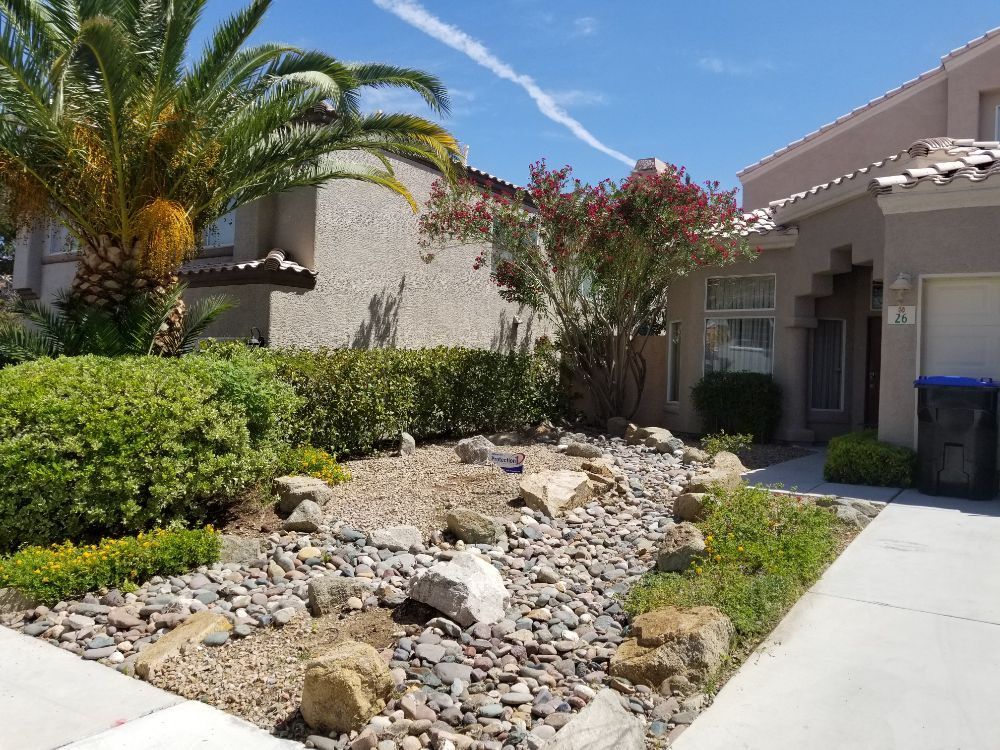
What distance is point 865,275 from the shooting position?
1362 cm

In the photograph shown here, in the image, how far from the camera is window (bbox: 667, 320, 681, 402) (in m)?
14.5

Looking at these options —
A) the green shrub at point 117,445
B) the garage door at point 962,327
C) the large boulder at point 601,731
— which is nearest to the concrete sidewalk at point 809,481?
the garage door at point 962,327

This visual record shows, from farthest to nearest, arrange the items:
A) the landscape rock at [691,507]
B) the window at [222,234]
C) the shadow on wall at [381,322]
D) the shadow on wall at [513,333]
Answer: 1. the shadow on wall at [513,333]
2. the shadow on wall at [381,322]
3. the window at [222,234]
4. the landscape rock at [691,507]

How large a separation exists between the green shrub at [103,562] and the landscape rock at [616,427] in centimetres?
834

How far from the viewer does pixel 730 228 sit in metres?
12.2

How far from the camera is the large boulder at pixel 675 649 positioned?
156 inches

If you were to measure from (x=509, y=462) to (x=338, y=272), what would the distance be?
6009 mm

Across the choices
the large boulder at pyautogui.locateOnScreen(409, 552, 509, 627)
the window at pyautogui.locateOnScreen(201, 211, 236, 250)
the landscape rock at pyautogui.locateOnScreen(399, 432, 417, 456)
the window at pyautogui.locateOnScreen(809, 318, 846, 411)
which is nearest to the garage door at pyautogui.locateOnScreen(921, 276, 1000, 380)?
the window at pyautogui.locateOnScreen(809, 318, 846, 411)

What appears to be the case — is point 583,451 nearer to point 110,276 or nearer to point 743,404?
point 743,404

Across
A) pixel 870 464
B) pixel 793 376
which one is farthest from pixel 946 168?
pixel 793 376

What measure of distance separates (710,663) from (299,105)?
803 cm

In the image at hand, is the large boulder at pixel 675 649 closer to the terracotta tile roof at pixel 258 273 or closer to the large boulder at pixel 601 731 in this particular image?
the large boulder at pixel 601 731

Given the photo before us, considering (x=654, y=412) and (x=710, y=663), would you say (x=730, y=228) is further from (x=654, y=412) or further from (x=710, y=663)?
(x=710, y=663)

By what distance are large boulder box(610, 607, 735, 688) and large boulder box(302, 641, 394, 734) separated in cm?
134
